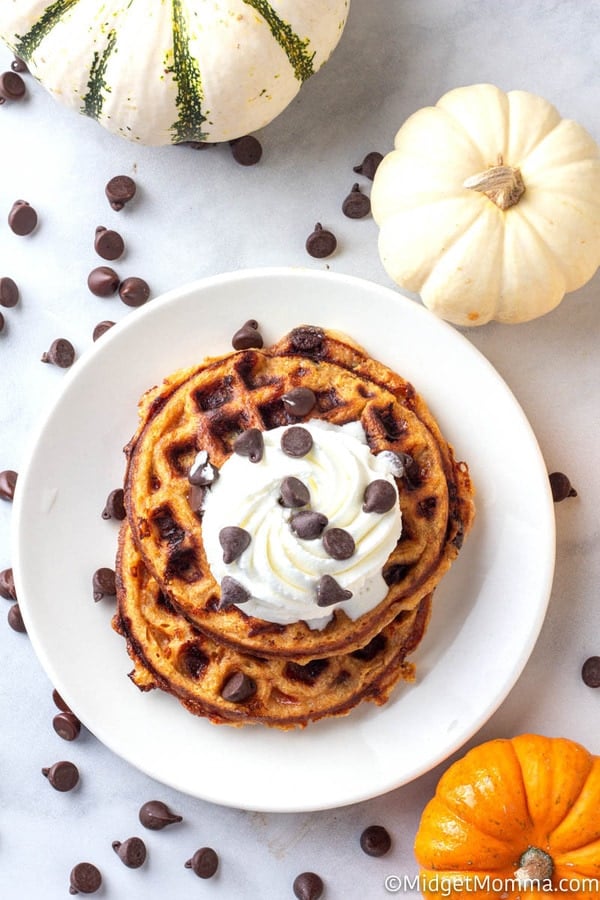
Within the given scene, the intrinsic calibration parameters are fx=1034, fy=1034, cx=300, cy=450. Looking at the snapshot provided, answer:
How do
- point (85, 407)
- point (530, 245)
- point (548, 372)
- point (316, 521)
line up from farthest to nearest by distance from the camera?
point (548, 372) → point (85, 407) → point (530, 245) → point (316, 521)

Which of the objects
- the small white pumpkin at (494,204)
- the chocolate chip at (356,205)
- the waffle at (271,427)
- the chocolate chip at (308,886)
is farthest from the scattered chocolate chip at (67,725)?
the chocolate chip at (356,205)

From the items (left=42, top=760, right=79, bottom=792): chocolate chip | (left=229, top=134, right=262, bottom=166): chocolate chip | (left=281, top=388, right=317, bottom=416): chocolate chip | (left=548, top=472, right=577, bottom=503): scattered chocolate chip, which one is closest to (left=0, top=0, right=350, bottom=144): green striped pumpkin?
(left=229, top=134, right=262, bottom=166): chocolate chip

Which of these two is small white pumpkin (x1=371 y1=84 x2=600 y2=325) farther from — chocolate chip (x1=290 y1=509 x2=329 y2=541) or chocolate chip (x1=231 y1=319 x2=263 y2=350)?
chocolate chip (x1=290 y1=509 x2=329 y2=541)

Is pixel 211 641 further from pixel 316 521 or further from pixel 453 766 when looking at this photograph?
pixel 453 766

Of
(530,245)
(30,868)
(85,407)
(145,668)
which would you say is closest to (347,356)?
(530,245)

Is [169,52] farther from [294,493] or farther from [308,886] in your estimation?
[308,886]

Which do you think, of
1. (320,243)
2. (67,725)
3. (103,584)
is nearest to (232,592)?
(103,584)
